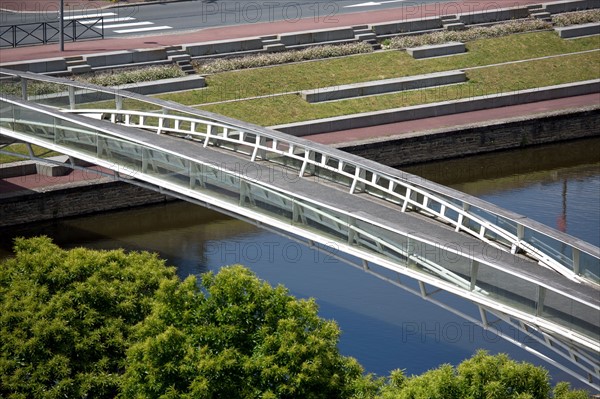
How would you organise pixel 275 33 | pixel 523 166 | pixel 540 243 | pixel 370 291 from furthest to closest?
1. pixel 275 33
2. pixel 523 166
3. pixel 370 291
4. pixel 540 243

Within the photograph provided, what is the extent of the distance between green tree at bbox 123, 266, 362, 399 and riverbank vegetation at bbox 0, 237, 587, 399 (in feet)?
0.05

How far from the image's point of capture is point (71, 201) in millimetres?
29250

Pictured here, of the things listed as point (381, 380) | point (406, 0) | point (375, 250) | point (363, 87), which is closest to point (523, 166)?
point (363, 87)

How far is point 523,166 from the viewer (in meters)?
34.3

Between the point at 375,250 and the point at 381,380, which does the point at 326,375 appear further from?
the point at 375,250

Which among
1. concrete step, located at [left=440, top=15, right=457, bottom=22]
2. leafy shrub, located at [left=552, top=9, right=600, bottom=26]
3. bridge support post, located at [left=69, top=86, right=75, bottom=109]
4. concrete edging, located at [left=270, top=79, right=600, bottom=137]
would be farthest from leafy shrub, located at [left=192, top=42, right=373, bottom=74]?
bridge support post, located at [left=69, top=86, right=75, bottom=109]

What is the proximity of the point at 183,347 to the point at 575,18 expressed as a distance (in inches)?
1184

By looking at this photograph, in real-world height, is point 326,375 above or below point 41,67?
below

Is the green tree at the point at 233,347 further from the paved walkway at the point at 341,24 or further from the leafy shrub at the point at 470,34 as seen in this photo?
the leafy shrub at the point at 470,34

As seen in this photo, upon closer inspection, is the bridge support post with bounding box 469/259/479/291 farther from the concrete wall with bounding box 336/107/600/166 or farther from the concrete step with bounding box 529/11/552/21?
the concrete step with bounding box 529/11/552/21

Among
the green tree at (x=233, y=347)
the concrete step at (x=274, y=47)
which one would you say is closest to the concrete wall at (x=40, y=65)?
the concrete step at (x=274, y=47)

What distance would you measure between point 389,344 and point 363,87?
14.4 m

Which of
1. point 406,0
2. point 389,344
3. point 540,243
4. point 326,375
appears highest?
point 406,0

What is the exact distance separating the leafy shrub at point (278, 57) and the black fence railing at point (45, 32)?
4.55 m
